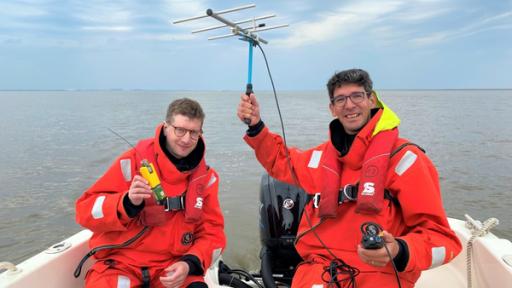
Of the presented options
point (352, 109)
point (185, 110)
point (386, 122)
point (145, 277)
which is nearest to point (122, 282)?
point (145, 277)

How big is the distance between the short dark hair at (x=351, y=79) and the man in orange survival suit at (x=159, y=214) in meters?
0.81

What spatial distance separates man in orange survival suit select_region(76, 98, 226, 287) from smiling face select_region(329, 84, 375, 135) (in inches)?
32.8

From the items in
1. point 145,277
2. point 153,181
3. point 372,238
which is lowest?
point 145,277

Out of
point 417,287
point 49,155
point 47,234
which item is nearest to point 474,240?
point 417,287

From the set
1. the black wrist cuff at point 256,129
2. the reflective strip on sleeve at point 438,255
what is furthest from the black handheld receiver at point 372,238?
the black wrist cuff at point 256,129

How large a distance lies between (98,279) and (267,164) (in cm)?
119

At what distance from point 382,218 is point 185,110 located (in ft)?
4.14

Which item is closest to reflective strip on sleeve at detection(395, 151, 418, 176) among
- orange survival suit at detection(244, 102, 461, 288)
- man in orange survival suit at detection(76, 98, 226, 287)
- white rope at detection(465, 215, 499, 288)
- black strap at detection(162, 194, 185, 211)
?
orange survival suit at detection(244, 102, 461, 288)

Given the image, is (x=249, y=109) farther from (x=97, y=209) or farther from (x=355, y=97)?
(x=97, y=209)

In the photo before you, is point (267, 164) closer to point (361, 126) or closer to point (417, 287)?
point (361, 126)

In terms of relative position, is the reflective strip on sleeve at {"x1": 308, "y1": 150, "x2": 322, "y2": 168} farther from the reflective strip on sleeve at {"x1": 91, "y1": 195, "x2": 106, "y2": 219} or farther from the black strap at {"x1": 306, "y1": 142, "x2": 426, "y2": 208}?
the reflective strip on sleeve at {"x1": 91, "y1": 195, "x2": 106, "y2": 219}

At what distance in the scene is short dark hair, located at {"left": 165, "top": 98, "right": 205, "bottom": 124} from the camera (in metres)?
2.30

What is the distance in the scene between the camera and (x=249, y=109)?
227 centimetres

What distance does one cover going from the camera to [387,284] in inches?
77.3
